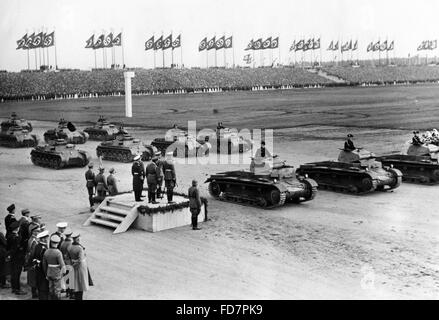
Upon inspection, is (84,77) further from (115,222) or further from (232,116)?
(115,222)

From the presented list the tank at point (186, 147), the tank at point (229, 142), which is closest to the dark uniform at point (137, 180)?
the tank at point (186, 147)

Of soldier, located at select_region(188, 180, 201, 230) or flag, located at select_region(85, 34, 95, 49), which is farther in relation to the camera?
flag, located at select_region(85, 34, 95, 49)

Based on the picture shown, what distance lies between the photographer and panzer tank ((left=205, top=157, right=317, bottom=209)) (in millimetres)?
17938

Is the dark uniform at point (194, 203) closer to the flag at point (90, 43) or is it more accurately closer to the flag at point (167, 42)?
the flag at point (90, 43)

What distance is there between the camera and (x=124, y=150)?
28.1 m

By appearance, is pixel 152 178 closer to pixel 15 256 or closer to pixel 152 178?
pixel 152 178

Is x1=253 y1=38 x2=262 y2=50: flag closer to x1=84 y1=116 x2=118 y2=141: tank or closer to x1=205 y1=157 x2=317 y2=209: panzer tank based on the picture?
x1=84 y1=116 x2=118 y2=141: tank

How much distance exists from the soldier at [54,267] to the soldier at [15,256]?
3.90 ft

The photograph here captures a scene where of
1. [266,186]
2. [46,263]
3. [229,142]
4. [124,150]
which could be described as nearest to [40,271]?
[46,263]

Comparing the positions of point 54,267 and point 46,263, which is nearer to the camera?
point 54,267

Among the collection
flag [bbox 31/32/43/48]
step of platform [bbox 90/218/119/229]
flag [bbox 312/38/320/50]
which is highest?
flag [bbox 312/38/320/50]

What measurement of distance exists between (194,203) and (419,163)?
10605 mm

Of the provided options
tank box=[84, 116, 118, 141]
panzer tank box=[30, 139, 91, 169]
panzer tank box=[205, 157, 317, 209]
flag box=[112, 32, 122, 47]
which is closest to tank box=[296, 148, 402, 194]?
panzer tank box=[205, 157, 317, 209]

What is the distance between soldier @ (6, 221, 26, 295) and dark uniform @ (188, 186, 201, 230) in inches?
191
